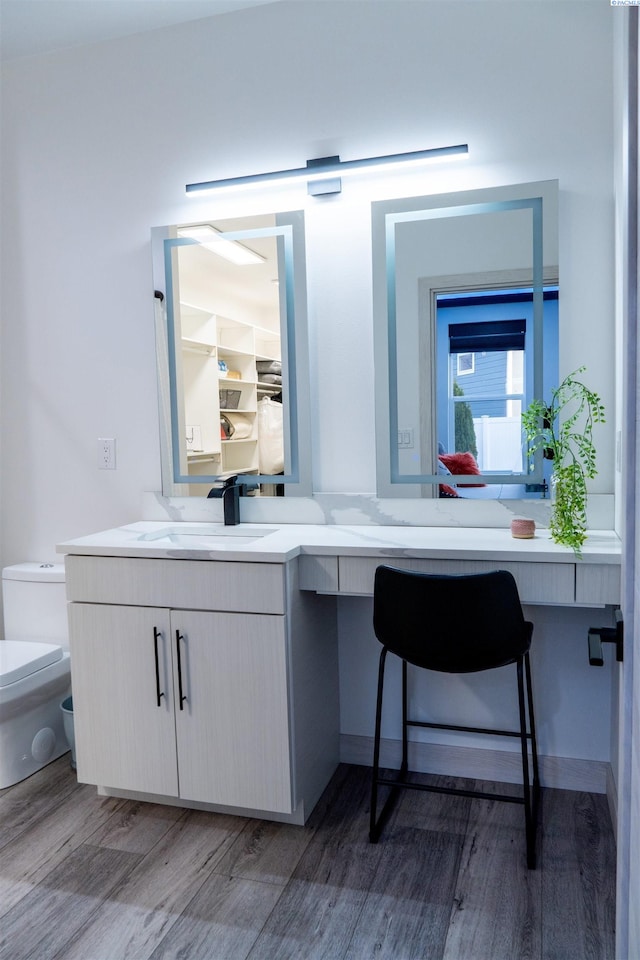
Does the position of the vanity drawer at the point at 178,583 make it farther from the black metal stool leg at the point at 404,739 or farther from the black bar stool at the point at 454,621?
the black metal stool leg at the point at 404,739

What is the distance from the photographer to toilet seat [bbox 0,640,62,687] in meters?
2.19

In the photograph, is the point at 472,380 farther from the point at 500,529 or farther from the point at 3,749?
the point at 3,749

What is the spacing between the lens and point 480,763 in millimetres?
2234

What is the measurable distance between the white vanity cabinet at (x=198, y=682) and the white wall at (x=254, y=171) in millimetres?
502

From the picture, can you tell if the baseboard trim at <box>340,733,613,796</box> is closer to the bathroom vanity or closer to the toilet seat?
the bathroom vanity

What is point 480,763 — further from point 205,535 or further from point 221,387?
point 221,387

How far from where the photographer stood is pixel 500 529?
216 cm

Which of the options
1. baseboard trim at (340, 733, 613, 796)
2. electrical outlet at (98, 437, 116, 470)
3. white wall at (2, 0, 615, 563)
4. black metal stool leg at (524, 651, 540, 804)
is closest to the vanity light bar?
white wall at (2, 0, 615, 563)

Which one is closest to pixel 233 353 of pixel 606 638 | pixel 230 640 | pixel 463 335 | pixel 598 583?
pixel 463 335

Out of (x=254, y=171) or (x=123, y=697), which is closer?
(x=123, y=697)

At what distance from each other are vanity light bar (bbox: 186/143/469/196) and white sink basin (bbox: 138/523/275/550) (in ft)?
3.63

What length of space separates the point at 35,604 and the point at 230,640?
3.48 feet

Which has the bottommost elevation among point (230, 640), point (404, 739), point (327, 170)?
point (404, 739)

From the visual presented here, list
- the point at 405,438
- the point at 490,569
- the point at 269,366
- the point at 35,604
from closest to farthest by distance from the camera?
1. the point at 490,569
2. the point at 405,438
3. the point at 269,366
4. the point at 35,604
